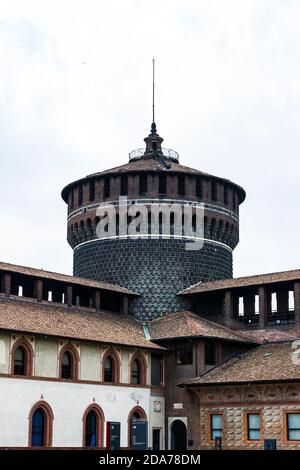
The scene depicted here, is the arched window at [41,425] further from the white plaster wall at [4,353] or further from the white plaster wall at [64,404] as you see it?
the white plaster wall at [4,353]

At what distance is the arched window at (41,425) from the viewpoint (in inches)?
1569

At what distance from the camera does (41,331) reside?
133ft

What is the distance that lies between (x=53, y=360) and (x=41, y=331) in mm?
2035

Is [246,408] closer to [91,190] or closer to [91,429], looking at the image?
[91,429]

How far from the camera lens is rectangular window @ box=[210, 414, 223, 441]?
143 ft

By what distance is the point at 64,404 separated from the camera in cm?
4141

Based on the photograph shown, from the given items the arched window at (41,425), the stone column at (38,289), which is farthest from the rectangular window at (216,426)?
the stone column at (38,289)

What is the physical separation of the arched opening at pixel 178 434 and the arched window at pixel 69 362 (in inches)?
317

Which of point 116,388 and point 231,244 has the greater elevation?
point 231,244

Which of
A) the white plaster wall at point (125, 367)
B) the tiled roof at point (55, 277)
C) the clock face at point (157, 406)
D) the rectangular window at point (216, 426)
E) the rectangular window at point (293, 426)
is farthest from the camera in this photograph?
the clock face at point (157, 406)

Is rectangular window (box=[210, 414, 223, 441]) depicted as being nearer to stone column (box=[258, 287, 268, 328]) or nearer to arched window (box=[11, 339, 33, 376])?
stone column (box=[258, 287, 268, 328])

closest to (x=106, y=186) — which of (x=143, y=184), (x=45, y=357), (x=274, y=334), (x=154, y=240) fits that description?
(x=143, y=184)

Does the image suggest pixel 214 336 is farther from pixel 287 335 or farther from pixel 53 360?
pixel 53 360

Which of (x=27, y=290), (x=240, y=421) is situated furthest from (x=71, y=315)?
(x=240, y=421)
